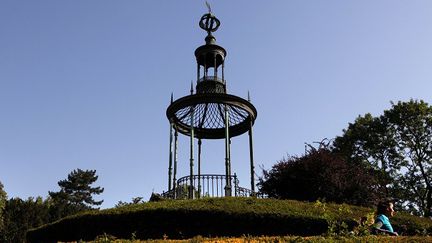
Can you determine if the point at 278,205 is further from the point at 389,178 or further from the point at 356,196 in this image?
the point at 389,178

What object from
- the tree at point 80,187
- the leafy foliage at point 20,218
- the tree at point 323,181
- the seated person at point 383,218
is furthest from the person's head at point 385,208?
the tree at point 80,187

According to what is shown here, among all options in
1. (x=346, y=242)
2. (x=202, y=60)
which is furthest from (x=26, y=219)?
(x=346, y=242)

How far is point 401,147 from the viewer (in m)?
34.1

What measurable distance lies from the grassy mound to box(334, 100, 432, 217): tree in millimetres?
21036

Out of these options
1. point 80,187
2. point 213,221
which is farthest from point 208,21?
point 80,187

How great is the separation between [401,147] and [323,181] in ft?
63.3

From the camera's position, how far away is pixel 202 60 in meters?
23.6

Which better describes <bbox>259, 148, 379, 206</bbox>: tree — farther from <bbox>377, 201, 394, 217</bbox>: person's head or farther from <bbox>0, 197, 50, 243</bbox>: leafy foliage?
<bbox>0, 197, 50, 243</bbox>: leafy foliage

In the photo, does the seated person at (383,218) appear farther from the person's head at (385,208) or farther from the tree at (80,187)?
the tree at (80,187)

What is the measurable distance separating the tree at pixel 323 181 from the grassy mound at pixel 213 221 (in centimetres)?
346

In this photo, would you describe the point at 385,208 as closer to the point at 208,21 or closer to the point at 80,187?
the point at 208,21

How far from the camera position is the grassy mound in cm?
1285

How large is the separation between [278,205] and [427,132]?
23.9 metres

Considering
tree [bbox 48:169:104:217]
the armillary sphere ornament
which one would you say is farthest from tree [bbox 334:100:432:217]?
tree [bbox 48:169:104:217]
